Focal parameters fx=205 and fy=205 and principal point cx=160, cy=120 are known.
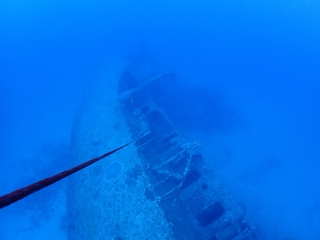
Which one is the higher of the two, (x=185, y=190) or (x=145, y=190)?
(x=145, y=190)

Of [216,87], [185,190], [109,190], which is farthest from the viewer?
[216,87]

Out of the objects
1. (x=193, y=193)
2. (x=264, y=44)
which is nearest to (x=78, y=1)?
(x=264, y=44)

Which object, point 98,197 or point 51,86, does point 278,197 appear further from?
point 51,86

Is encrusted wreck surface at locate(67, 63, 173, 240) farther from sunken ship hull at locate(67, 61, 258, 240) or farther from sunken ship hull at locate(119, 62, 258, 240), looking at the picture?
sunken ship hull at locate(119, 62, 258, 240)

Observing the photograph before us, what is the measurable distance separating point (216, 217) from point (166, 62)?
21012 mm

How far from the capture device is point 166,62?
26.7 metres

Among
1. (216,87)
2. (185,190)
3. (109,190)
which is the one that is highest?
(216,87)

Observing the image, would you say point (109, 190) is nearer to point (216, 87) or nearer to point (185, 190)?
point (185, 190)

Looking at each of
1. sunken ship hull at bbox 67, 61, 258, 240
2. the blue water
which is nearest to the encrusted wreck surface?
sunken ship hull at bbox 67, 61, 258, 240

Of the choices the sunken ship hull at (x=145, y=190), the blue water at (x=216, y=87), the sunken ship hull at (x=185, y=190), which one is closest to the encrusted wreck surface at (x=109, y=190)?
the sunken ship hull at (x=145, y=190)

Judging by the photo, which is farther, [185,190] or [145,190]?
[185,190]

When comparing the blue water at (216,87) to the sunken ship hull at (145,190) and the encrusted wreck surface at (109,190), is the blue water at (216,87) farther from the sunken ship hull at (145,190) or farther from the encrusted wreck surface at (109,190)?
the encrusted wreck surface at (109,190)

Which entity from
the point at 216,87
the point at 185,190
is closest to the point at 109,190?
the point at 185,190

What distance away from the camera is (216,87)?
823 inches
